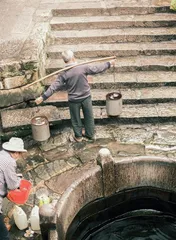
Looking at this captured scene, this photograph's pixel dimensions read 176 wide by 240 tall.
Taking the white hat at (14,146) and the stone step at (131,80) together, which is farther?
the stone step at (131,80)

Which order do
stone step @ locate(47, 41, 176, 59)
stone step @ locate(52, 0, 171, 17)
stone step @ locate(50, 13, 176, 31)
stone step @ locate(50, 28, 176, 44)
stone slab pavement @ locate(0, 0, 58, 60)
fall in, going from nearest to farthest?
stone slab pavement @ locate(0, 0, 58, 60), stone step @ locate(47, 41, 176, 59), stone step @ locate(50, 28, 176, 44), stone step @ locate(50, 13, 176, 31), stone step @ locate(52, 0, 171, 17)

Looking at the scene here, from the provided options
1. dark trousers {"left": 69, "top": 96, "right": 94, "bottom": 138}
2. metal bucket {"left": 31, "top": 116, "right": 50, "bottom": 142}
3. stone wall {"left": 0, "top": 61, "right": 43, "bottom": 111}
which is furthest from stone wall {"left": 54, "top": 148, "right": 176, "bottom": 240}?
stone wall {"left": 0, "top": 61, "right": 43, "bottom": 111}

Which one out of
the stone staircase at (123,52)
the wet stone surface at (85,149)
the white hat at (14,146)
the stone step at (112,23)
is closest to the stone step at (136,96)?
the stone staircase at (123,52)

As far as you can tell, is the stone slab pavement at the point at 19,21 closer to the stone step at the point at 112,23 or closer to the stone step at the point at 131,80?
the stone step at the point at 112,23

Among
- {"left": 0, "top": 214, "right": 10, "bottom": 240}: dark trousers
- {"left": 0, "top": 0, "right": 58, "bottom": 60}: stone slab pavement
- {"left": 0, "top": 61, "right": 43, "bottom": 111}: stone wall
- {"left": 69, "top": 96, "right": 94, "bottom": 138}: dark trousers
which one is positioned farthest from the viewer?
{"left": 0, "top": 0, "right": 58, "bottom": 60}: stone slab pavement

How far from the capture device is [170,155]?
728 centimetres

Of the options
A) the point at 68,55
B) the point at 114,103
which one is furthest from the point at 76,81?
the point at 114,103

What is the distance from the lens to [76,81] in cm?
716

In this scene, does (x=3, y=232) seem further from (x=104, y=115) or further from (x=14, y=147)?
(x=104, y=115)

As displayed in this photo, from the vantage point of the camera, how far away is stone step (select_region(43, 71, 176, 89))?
28.8 feet

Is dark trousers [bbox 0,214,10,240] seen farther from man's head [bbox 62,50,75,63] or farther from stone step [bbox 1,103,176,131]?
man's head [bbox 62,50,75,63]

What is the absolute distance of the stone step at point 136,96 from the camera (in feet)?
28.0

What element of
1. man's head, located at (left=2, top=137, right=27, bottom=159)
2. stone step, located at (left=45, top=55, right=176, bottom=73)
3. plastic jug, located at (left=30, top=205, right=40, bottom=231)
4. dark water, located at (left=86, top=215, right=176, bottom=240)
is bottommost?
dark water, located at (left=86, top=215, right=176, bottom=240)

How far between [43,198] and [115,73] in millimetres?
4266
